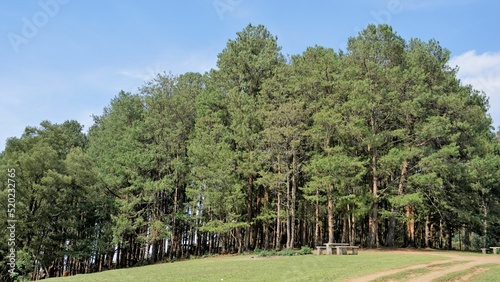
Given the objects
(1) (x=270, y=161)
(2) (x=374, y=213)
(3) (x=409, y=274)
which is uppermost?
(1) (x=270, y=161)

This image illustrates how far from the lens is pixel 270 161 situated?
3156 cm

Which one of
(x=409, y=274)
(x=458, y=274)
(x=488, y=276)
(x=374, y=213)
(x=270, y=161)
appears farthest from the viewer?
(x=270, y=161)

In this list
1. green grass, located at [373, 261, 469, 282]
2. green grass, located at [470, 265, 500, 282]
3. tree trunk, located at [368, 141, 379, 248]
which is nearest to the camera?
green grass, located at [373, 261, 469, 282]

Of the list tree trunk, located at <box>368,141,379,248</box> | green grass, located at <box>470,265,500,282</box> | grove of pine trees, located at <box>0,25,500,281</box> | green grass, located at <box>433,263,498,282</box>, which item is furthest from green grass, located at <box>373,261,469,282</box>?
tree trunk, located at <box>368,141,379,248</box>

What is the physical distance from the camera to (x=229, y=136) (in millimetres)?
33438

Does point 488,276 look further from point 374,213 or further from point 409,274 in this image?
point 374,213

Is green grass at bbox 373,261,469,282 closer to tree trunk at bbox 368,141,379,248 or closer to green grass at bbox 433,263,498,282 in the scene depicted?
green grass at bbox 433,263,498,282

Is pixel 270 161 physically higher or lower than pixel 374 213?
higher

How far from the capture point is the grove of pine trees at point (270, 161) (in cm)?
2916

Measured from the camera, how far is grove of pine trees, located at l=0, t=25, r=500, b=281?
95.7 feet

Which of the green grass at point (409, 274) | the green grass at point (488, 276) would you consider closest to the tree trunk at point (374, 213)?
the green grass at point (409, 274)

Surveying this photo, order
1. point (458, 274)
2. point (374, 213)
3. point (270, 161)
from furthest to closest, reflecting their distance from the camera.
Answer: point (270, 161) < point (374, 213) < point (458, 274)

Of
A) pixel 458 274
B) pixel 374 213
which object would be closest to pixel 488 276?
pixel 458 274

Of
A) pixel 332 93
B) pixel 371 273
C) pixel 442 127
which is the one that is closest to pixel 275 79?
pixel 332 93
